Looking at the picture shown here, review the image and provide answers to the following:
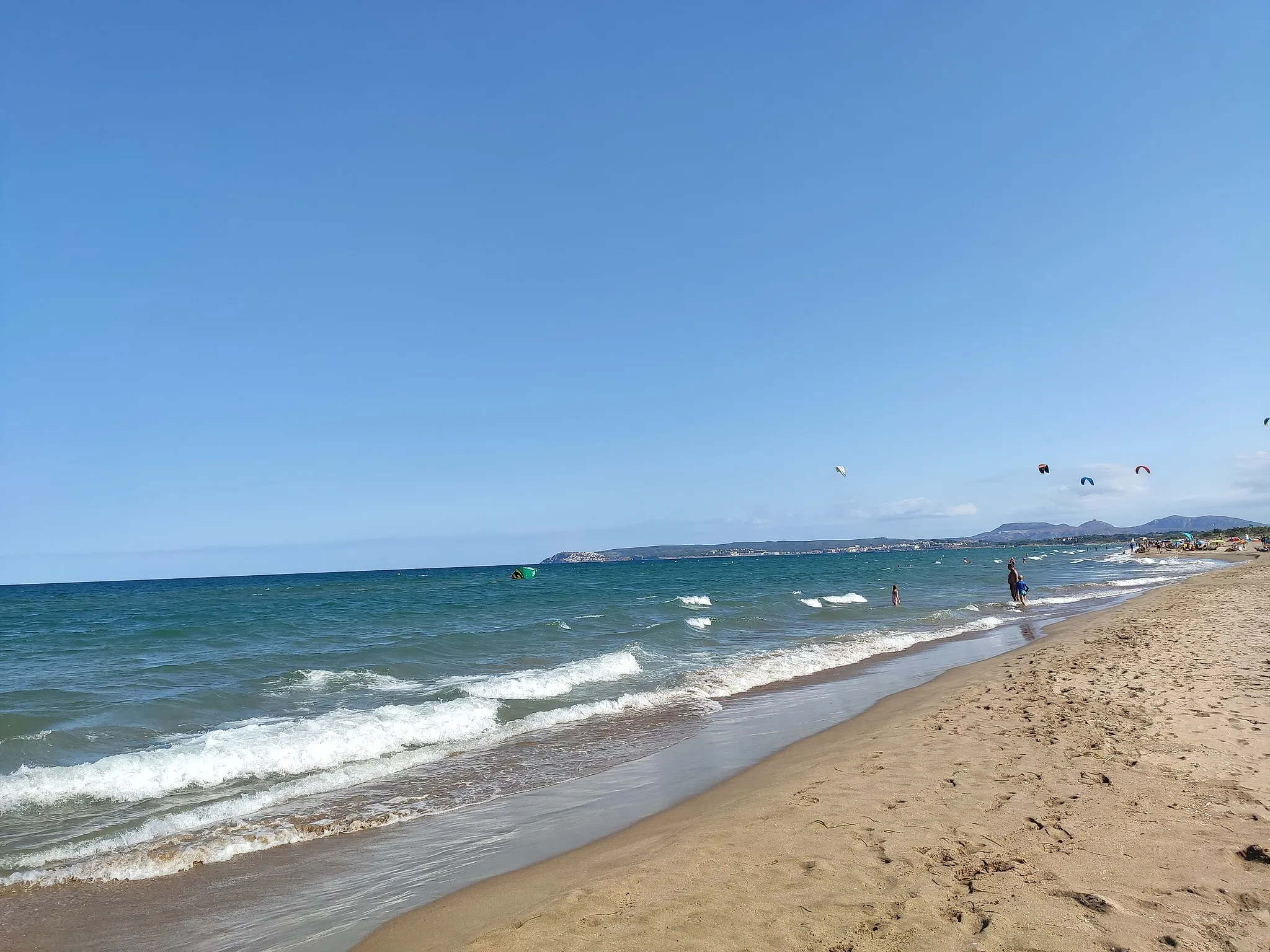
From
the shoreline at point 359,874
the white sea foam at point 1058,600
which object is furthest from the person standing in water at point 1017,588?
the shoreline at point 359,874

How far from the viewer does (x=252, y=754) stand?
9.42m

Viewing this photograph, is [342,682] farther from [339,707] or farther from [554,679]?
[554,679]

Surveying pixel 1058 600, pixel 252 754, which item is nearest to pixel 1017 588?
pixel 1058 600

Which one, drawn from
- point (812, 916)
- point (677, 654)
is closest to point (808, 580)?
point (677, 654)

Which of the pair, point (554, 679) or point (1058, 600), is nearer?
point (554, 679)

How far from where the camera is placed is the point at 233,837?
22.0ft

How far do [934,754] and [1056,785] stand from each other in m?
1.56

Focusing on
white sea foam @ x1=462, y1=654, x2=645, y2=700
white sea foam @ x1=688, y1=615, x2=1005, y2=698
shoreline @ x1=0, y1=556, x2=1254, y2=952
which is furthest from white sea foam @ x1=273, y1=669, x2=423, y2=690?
shoreline @ x1=0, y1=556, x2=1254, y2=952

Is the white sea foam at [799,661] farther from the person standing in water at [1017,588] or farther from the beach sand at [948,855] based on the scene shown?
the person standing in water at [1017,588]

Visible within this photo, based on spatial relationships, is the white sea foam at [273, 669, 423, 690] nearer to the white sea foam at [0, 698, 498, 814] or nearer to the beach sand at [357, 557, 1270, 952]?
the white sea foam at [0, 698, 498, 814]

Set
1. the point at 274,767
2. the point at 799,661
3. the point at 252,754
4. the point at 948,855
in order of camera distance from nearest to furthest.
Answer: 1. the point at 948,855
2. the point at 274,767
3. the point at 252,754
4. the point at 799,661

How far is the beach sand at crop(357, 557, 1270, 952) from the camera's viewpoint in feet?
12.4

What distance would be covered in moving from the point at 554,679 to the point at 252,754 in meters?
6.34

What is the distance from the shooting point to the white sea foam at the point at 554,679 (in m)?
13.6
